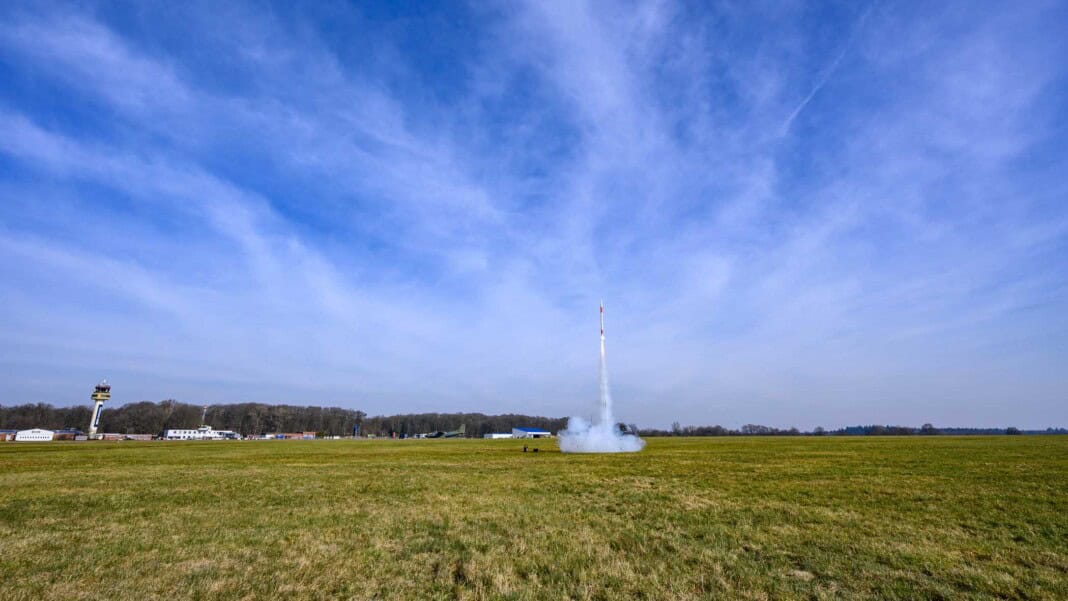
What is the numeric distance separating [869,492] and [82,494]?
102 ft

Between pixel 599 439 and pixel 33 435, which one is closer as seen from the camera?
pixel 599 439

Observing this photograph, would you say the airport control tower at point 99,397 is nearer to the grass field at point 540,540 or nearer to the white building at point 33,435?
the white building at point 33,435

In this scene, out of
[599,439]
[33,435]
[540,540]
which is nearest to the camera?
[540,540]

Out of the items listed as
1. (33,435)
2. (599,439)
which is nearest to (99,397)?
(33,435)

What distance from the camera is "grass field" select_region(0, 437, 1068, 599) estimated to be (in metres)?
8.66

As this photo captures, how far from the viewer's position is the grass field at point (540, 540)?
28.4ft

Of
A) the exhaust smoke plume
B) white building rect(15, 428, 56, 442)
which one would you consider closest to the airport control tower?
white building rect(15, 428, 56, 442)

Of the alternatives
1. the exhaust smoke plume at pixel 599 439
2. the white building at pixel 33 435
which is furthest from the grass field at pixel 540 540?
the white building at pixel 33 435

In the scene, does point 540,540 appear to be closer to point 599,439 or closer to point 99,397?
point 599,439

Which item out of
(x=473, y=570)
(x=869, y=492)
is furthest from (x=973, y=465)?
(x=473, y=570)

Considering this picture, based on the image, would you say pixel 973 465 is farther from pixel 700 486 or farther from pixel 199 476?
pixel 199 476

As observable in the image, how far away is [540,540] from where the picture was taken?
1217cm

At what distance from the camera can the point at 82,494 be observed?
20078mm

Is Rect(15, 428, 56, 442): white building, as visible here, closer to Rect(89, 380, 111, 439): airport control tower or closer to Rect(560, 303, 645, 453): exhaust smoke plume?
Rect(89, 380, 111, 439): airport control tower
